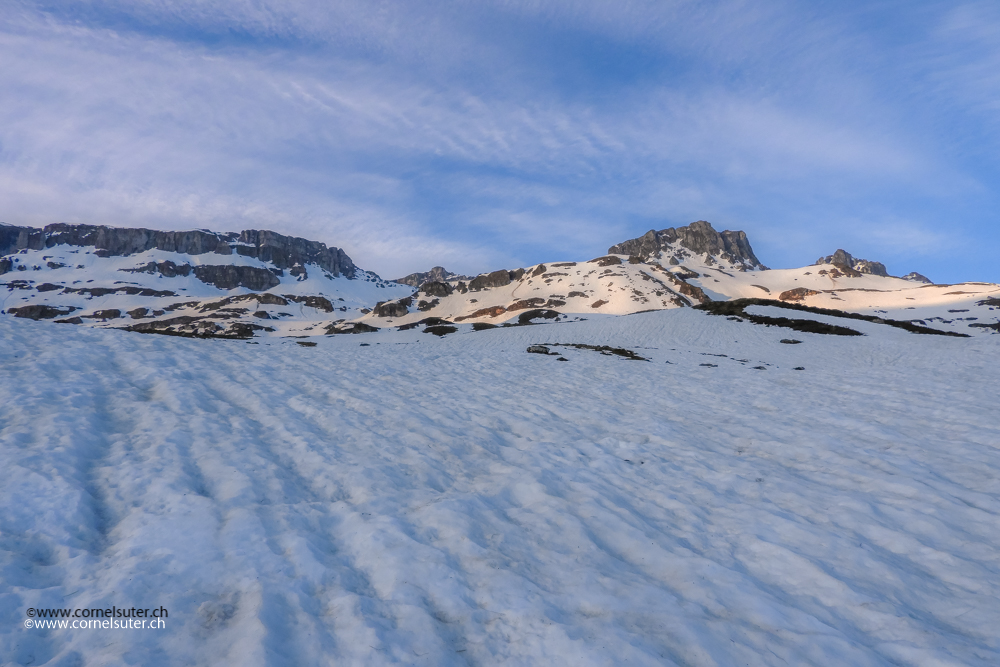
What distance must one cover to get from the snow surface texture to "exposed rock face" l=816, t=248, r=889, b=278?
210580mm

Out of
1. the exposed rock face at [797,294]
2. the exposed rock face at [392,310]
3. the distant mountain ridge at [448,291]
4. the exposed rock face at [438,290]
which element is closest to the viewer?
the distant mountain ridge at [448,291]

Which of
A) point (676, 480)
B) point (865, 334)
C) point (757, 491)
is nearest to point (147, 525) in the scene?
point (676, 480)

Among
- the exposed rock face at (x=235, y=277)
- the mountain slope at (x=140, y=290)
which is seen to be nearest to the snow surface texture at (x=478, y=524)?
the mountain slope at (x=140, y=290)

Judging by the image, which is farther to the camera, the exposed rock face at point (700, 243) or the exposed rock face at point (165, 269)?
the exposed rock face at point (165, 269)

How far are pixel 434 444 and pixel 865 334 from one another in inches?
1426

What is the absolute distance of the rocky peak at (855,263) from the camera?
6944 inches

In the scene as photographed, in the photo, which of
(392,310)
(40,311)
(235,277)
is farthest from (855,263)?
(40,311)

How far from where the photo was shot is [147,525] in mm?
5172

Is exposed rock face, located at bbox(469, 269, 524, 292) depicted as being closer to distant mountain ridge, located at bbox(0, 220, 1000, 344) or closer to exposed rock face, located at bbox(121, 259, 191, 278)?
distant mountain ridge, located at bbox(0, 220, 1000, 344)

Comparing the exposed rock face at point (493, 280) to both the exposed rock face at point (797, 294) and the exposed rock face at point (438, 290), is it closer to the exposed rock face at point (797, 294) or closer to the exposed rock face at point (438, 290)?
the exposed rock face at point (438, 290)

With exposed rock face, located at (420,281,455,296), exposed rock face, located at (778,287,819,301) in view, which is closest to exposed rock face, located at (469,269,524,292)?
exposed rock face, located at (420,281,455,296)

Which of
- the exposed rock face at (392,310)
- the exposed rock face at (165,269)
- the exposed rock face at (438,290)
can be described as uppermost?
the exposed rock face at (165,269)

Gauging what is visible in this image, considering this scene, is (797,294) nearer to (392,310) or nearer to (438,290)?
(438,290)

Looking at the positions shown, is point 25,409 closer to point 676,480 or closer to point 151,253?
point 676,480
